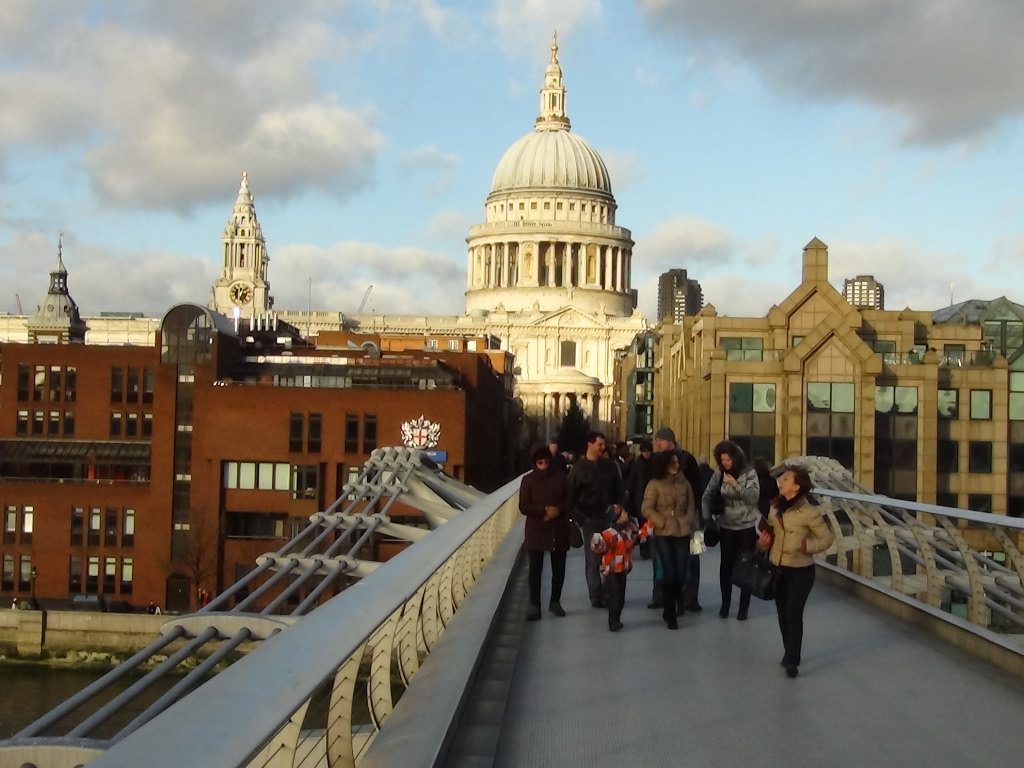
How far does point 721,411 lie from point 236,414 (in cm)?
2487

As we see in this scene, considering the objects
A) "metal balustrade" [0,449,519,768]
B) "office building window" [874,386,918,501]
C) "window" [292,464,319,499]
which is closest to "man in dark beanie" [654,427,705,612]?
"metal balustrade" [0,449,519,768]

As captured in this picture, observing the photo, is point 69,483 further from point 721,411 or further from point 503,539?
point 503,539

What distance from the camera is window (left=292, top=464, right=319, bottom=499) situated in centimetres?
6562

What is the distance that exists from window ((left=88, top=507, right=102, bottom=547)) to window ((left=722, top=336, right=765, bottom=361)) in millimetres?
27789

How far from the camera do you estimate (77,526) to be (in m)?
65.9

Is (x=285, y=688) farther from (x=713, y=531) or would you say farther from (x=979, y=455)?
(x=979, y=455)

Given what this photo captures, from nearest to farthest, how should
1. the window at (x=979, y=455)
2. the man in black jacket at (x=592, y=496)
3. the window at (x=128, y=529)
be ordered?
1. the man in black jacket at (x=592, y=496)
2. the window at (x=979, y=455)
3. the window at (x=128, y=529)

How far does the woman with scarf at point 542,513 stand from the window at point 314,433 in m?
53.2

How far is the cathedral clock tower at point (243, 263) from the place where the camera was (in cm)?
17375

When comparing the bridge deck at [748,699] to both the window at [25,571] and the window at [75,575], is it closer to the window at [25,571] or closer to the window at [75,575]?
the window at [75,575]

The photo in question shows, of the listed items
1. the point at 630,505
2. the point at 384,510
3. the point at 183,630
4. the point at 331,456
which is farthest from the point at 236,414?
the point at 183,630

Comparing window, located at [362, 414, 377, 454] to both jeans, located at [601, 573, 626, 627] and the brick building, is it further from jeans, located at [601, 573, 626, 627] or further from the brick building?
jeans, located at [601, 573, 626, 627]

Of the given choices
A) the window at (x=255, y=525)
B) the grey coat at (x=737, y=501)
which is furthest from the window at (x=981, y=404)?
the grey coat at (x=737, y=501)

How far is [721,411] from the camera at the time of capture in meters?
50.2
